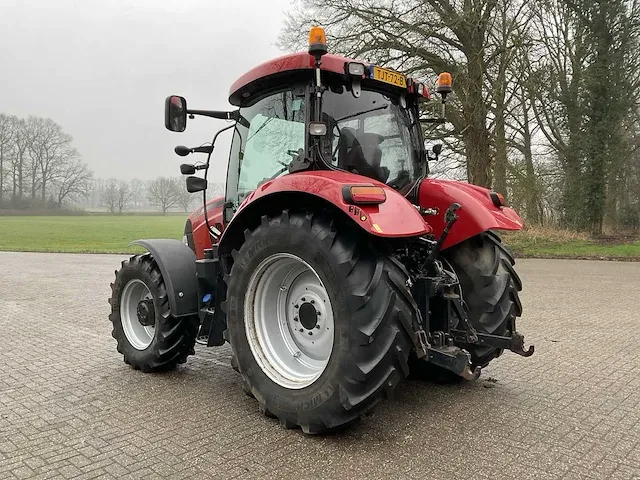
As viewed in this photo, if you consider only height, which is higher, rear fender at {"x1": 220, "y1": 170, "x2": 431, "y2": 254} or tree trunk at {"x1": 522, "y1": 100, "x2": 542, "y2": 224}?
tree trunk at {"x1": 522, "y1": 100, "x2": 542, "y2": 224}

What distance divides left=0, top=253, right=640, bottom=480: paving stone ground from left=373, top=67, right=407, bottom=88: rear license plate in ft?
7.41

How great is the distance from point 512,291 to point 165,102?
2956 mm

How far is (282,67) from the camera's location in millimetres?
3615

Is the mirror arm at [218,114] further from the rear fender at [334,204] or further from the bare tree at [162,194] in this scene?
the bare tree at [162,194]

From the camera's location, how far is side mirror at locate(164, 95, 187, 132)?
4.03 m

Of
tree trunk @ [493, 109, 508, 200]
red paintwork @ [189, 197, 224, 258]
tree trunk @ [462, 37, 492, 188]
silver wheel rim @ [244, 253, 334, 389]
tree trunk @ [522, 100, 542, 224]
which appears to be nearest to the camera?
silver wheel rim @ [244, 253, 334, 389]

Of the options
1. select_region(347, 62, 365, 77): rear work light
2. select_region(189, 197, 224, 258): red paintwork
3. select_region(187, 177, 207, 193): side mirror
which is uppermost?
select_region(347, 62, 365, 77): rear work light

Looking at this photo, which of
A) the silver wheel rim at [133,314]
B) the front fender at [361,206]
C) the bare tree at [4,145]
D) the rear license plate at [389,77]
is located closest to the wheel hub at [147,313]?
the silver wheel rim at [133,314]

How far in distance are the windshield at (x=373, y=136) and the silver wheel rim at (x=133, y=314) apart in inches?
89.0

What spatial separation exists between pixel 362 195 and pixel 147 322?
8.10 feet

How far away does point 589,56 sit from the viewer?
1833 cm

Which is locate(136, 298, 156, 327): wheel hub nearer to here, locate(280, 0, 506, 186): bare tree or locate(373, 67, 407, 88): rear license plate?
locate(373, 67, 407, 88): rear license plate

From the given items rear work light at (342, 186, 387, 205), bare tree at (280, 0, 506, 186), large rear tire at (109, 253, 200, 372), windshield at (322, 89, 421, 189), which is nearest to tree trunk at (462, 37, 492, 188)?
bare tree at (280, 0, 506, 186)

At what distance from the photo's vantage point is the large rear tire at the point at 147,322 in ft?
14.0
